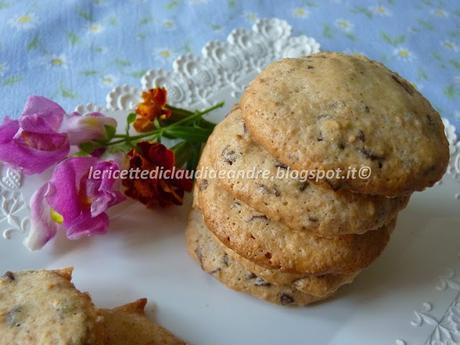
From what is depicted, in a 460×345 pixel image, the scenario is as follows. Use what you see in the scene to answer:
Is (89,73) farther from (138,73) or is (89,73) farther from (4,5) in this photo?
(4,5)

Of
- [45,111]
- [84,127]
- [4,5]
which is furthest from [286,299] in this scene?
[4,5]

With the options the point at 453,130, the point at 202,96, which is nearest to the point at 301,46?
the point at 202,96

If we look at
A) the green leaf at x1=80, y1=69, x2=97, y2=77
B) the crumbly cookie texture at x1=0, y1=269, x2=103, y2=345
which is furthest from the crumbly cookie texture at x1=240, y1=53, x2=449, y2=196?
the green leaf at x1=80, y1=69, x2=97, y2=77

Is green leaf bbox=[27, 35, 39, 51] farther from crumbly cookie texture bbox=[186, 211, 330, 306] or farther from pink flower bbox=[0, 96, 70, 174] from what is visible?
crumbly cookie texture bbox=[186, 211, 330, 306]

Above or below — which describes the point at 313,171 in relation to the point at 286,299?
above

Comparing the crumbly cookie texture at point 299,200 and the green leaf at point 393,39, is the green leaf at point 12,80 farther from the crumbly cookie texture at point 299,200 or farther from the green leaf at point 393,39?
the green leaf at point 393,39

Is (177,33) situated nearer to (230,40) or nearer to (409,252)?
(230,40)
